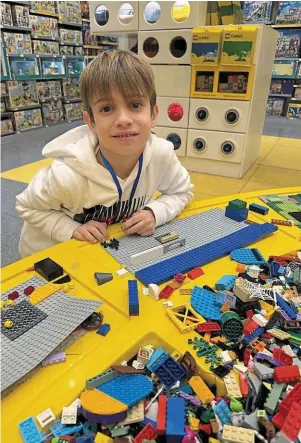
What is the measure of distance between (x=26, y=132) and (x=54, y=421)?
329 cm

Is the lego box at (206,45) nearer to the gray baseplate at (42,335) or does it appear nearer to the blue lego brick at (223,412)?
the gray baseplate at (42,335)

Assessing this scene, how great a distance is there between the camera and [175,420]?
12.5 inches

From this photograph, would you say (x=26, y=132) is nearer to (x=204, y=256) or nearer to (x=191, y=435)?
(x=204, y=256)

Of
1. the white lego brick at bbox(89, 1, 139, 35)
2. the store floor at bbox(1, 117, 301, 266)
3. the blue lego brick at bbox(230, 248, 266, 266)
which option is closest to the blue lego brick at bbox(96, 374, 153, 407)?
the blue lego brick at bbox(230, 248, 266, 266)

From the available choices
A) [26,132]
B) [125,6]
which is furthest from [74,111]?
[125,6]

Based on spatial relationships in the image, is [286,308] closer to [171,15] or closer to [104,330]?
[104,330]

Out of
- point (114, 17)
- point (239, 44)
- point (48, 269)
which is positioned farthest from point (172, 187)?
point (114, 17)

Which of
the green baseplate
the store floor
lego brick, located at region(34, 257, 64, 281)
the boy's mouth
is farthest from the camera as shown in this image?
the store floor

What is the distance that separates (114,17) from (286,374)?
1.99m

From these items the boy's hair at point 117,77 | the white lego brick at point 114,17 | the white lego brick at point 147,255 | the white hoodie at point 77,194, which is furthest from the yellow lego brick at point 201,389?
the white lego brick at point 114,17

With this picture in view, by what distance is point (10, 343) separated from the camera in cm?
39

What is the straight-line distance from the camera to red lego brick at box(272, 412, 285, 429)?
1.03 feet

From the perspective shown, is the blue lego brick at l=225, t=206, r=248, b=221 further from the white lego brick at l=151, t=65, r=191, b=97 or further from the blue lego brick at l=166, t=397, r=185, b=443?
the white lego brick at l=151, t=65, r=191, b=97

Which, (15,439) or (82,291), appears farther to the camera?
(82,291)
